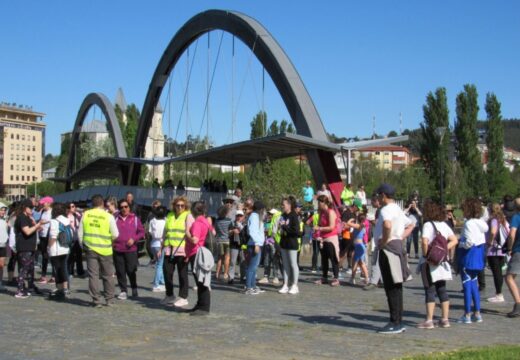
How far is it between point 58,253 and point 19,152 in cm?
16622

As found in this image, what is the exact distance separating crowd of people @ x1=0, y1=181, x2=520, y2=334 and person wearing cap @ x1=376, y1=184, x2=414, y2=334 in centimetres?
1

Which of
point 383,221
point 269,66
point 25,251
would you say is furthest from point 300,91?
point 383,221

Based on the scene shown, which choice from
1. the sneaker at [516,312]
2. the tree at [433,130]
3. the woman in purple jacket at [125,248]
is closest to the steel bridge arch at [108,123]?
the tree at [433,130]

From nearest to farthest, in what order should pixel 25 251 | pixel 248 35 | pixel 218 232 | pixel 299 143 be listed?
pixel 25 251, pixel 218 232, pixel 299 143, pixel 248 35

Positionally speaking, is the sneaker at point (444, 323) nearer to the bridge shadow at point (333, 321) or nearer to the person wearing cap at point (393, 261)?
the person wearing cap at point (393, 261)

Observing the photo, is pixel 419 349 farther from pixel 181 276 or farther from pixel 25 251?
pixel 25 251

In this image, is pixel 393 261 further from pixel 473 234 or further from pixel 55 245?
pixel 55 245

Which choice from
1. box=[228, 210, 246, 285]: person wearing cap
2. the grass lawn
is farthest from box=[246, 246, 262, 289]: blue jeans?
the grass lawn

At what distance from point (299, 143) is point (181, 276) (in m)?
12.3

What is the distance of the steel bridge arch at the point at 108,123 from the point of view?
2238 inches

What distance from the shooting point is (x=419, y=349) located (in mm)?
8055

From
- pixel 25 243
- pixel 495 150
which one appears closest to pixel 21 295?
pixel 25 243

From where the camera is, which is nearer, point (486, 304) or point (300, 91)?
point (486, 304)

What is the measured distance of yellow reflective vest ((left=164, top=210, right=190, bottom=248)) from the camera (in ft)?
37.6
